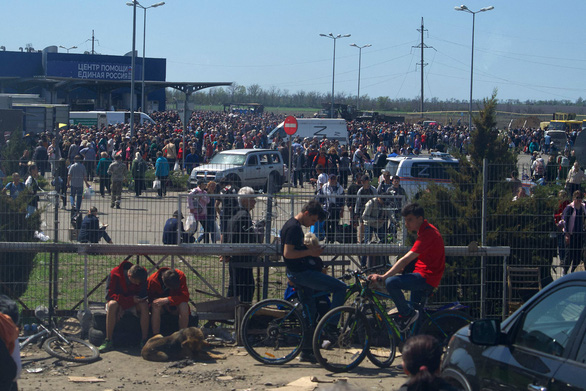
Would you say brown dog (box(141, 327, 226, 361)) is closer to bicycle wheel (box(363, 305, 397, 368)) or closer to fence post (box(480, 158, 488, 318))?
bicycle wheel (box(363, 305, 397, 368))

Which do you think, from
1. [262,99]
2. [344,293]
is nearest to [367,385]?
[344,293]

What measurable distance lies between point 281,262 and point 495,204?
111 inches

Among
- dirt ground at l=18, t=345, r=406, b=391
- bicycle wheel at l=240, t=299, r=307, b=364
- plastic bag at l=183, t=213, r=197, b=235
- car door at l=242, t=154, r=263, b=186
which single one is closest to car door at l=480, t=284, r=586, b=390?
dirt ground at l=18, t=345, r=406, b=391

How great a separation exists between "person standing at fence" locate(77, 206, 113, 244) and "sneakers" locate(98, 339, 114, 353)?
4.01 feet

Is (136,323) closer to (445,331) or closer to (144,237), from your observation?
(144,237)

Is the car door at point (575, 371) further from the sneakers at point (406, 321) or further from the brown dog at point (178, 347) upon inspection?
the brown dog at point (178, 347)

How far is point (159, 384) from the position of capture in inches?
257

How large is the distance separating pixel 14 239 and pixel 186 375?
306cm

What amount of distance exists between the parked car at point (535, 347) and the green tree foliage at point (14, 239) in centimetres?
587

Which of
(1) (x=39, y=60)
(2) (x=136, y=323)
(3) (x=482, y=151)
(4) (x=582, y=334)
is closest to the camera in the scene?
(4) (x=582, y=334)

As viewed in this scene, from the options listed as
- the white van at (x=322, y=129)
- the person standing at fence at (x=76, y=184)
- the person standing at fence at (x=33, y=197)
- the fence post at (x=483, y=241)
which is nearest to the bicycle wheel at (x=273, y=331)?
the fence post at (x=483, y=241)

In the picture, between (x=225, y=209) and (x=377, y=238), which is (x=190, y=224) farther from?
(x=377, y=238)

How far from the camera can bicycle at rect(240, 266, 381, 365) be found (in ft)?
23.3

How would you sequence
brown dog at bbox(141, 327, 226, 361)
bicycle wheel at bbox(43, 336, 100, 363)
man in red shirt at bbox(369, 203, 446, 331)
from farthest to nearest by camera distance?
brown dog at bbox(141, 327, 226, 361)
bicycle wheel at bbox(43, 336, 100, 363)
man in red shirt at bbox(369, 203, 446, 331)
